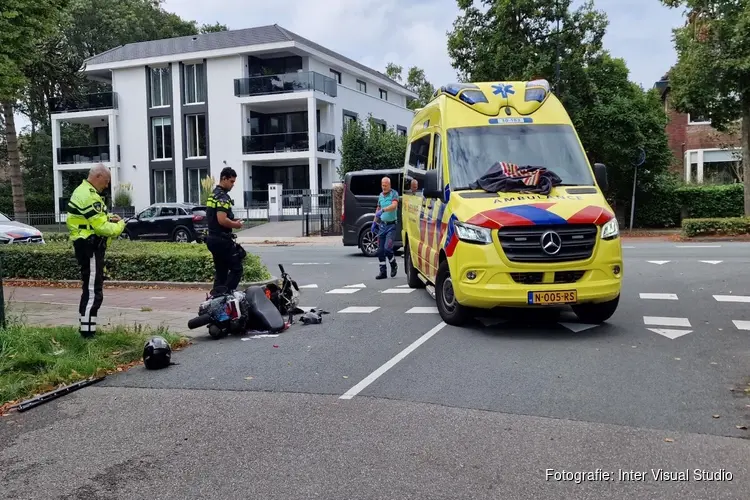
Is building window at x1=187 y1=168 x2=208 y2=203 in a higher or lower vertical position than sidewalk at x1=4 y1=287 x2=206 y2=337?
higher

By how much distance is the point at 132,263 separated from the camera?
13219mm

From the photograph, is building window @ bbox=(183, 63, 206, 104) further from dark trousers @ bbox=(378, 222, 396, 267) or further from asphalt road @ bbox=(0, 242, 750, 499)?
asphalt road @ bbox=(0, 242, 750, 499)

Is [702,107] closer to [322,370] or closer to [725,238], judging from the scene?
[725,238]

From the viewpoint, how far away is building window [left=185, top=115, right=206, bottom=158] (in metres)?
39.7

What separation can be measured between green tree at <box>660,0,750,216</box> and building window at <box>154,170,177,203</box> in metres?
27.7

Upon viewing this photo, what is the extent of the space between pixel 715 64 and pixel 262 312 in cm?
2046

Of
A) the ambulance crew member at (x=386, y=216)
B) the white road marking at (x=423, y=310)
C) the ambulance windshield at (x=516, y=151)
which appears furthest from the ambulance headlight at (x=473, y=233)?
the ambulance crew member at (x=386, y=216)

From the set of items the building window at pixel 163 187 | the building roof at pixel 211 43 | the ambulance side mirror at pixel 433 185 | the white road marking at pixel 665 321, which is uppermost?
the building roof at pixel 211 43

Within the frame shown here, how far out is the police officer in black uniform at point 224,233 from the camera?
8750 millimetres

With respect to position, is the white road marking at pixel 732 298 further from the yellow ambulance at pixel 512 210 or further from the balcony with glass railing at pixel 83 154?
the balcony with glass railing at pixel 83 154

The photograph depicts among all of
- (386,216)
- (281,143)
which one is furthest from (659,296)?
(281,143)

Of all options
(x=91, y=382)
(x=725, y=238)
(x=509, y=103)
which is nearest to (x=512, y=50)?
(x=725, y=238)

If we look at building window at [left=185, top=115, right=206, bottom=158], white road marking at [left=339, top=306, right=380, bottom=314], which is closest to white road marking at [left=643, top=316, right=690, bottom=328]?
white road marking at [left=339, top=306, right=380, bottom=314]

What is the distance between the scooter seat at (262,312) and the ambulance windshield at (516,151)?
105 inches
